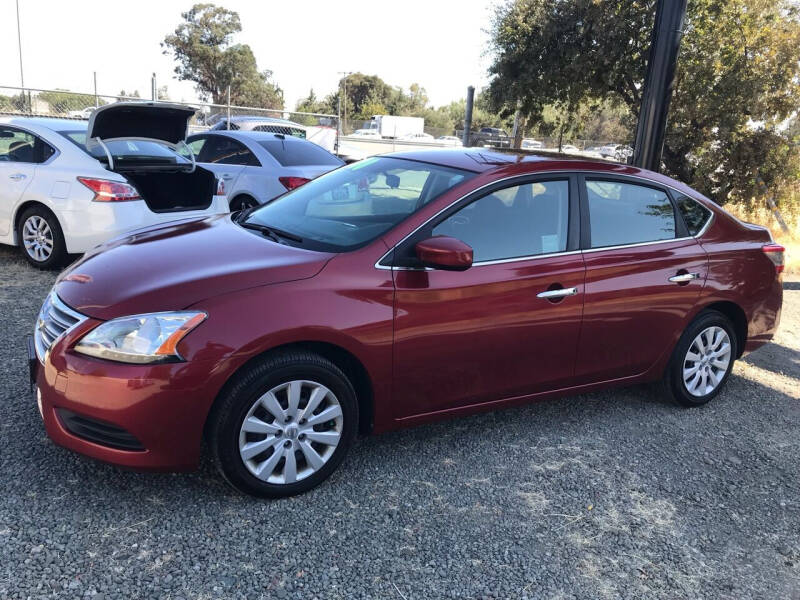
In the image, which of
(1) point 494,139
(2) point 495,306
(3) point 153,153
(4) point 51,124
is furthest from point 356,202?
(1) point 494,139

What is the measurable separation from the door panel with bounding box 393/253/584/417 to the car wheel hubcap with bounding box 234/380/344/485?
15.5 inches

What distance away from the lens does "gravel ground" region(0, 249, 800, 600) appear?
259 centimetres

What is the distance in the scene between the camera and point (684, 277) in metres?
4.19

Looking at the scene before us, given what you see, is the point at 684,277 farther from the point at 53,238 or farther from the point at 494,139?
the point at 494,139

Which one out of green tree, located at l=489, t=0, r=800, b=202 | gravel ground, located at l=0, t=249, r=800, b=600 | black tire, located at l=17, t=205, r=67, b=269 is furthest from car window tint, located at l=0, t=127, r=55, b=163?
green tree, located at l=489, t=0, r=800, b=202

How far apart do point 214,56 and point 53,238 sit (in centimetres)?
4915

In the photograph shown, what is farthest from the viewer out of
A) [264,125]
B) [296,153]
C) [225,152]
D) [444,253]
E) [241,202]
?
[264,125]

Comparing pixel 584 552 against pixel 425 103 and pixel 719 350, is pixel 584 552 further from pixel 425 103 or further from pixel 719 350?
pixel 425 103

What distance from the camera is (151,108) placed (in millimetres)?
6184

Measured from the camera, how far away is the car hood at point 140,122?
609 cm

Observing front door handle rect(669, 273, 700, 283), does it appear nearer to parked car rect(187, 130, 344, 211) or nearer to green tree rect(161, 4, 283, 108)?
parked car rect(187, 130, 344, 211)

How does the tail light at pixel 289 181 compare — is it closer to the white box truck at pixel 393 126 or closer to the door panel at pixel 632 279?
the door panel at pixel 632 279

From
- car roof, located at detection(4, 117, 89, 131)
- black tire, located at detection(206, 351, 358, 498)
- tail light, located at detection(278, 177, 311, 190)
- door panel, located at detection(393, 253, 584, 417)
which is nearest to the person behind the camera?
black tire, located at detection(206, 351, 358, 498)

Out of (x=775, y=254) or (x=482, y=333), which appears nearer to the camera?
(x=482, y=333)
